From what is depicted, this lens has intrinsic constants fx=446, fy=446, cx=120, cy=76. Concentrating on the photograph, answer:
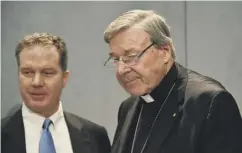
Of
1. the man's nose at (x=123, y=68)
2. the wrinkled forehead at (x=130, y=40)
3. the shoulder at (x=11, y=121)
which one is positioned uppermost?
the wrinkled forehead at (x=130, y=40)

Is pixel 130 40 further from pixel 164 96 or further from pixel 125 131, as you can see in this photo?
pixel 125 131

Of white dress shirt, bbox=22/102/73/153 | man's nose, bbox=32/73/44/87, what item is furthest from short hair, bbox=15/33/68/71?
white dress shirt, bbox=22/102/73/153

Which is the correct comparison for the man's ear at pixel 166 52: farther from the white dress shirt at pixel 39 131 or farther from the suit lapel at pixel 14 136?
the suit lapel at pixel 14 136

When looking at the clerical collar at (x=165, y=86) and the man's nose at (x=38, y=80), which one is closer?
the clerical collar at (x=165, y=86)

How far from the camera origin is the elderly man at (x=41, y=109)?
5.76ft

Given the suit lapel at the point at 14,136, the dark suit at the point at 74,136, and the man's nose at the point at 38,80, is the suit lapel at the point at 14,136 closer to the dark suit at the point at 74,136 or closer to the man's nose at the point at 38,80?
the dark suit at the point at 74,136

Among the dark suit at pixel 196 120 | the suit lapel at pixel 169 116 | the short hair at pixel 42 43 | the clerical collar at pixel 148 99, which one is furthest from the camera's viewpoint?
the short hair at pixel 42 43

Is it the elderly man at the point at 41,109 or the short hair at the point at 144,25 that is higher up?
the short hair at the point at 144,25

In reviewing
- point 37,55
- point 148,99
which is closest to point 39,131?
point 37,55

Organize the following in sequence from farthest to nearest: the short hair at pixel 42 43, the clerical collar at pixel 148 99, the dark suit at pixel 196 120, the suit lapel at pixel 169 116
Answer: the short hair at pixel 42 43 → the clerical collar at pixel 148 99 → the suit lapel at pixel 169 116 → the dark suit at pixel 196 120

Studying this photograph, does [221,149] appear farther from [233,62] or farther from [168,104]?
[233,62]

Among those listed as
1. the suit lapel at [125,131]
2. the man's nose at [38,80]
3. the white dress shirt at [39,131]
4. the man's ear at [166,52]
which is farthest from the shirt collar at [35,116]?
the man's ear at [166,52]

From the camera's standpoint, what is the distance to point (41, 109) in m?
1.81

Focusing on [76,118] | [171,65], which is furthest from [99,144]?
[171,65]
